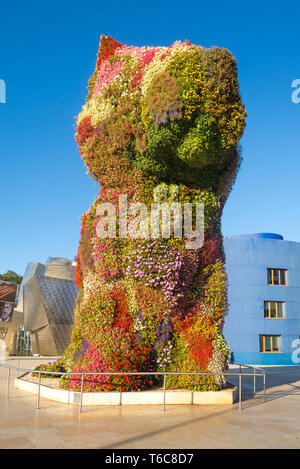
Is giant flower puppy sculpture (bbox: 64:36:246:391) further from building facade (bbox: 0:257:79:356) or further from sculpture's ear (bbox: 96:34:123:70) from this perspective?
building facade (bbox: 0:257:79:356)

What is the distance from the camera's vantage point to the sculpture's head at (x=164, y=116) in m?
9.97

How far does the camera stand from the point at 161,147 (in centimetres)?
1034

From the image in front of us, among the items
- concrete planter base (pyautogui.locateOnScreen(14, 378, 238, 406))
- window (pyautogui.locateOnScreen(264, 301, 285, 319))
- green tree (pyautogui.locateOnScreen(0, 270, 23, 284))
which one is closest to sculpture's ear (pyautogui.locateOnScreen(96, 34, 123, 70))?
concrete planter base (pyautogui.locateOnScreen(14, 378, 238, 406))

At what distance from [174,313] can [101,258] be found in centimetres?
235

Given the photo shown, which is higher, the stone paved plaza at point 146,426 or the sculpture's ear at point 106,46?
the sculpture's ear at point 106,46

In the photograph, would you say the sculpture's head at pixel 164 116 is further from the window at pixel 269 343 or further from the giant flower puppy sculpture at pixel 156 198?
the window at pixel 269 343

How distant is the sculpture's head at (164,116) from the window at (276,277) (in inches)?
733

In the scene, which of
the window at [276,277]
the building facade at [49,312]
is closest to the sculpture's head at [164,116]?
the window at [276,277]

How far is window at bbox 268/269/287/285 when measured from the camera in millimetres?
28594

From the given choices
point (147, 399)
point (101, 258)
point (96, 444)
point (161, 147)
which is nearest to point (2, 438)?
point (96, 444)

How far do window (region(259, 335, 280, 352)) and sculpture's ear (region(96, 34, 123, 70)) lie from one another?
852 inches

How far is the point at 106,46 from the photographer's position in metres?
Result: 11.7
